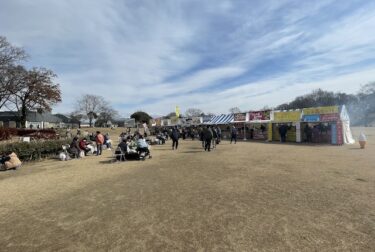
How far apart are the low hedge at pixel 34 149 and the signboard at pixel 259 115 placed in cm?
1725

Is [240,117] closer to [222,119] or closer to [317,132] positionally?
[222,119]

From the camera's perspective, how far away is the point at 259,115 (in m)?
25.8

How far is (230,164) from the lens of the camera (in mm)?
11281

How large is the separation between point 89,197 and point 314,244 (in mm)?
5370

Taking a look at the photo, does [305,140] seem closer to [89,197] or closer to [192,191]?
[192,191]

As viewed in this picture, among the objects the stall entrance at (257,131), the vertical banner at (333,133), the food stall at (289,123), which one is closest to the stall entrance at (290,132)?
the food stall at (289,123)

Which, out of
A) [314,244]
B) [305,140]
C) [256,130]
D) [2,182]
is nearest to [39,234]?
[314,244]

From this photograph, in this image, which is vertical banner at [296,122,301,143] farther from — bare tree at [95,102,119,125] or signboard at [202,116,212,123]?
bare tree at [95,102,119,125]

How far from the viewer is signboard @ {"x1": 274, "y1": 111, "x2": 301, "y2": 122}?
857 inches

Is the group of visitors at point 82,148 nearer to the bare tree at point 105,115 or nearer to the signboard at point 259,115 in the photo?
the signboard at point 259,115

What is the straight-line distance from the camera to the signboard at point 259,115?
2483cm

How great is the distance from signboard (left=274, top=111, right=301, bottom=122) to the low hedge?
17378 mm

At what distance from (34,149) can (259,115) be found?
19.0 metres

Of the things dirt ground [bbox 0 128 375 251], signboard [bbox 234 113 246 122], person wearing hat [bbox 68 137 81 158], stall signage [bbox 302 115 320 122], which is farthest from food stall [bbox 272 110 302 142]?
person wearing hat [bbox 68 137 81 158]
